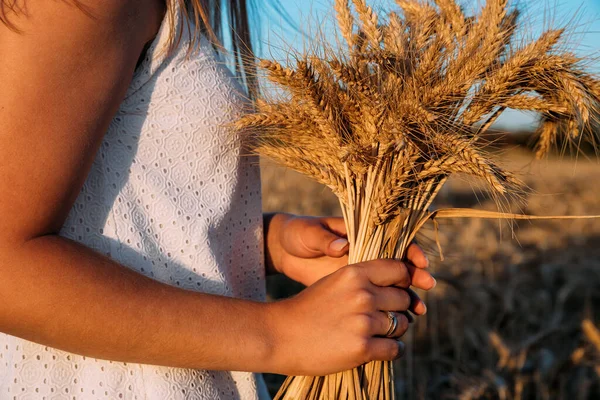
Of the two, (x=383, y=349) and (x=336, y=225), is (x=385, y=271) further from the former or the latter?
(x=336, y=225)

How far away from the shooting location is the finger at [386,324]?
1.05 m

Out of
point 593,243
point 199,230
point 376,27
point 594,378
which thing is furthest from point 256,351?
point 593,243

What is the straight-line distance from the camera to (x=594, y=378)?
116 inches

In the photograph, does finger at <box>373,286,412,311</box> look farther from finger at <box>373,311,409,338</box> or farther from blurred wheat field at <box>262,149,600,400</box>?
blurred wheat field at <box>262,149,600,400</box>

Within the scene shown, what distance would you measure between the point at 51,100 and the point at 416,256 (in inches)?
26.4

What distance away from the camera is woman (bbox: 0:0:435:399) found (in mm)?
851

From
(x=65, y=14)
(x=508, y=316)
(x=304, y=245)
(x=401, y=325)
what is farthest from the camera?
(x=508, y=316)

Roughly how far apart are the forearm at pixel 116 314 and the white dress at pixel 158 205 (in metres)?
0.10

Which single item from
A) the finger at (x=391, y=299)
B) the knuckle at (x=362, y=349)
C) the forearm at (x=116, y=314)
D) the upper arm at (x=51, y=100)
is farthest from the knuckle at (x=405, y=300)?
the upper arm at (x=51, y=100)

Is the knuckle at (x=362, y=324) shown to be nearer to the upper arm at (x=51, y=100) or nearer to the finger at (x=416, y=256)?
the finger at (x=416, y=256)

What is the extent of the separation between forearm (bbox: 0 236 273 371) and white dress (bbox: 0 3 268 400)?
0.32 feet

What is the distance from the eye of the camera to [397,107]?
99 cm

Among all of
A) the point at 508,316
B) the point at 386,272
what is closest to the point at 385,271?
the point at 386,272

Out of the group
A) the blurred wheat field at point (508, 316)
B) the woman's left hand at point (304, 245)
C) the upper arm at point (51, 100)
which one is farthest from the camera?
the blurred wheat field at point (508, 316)
